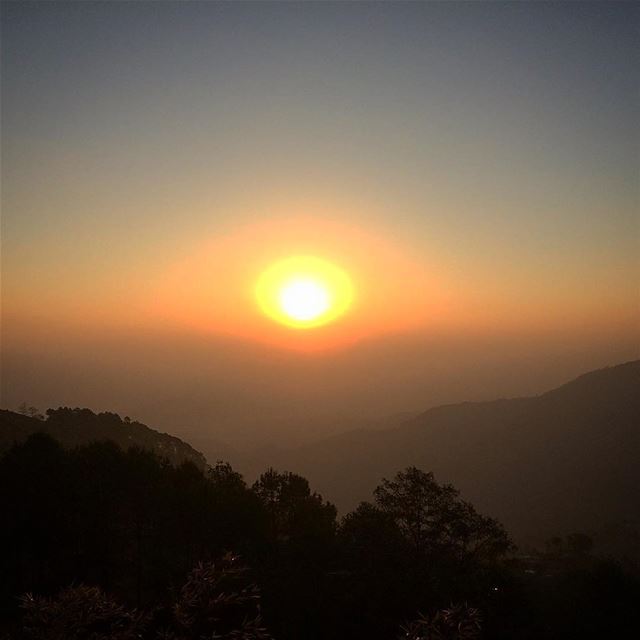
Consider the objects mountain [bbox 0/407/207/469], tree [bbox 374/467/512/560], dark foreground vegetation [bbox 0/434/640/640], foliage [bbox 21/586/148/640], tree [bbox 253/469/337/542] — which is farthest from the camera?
mountain [bbox 0/407/207/469]

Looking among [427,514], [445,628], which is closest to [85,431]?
[427,514]

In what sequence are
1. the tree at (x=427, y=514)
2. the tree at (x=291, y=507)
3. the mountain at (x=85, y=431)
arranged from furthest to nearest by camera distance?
the mountain at (x=85, y=431)
the tree at (x=291, y=507)
the tree at (x=427, y=514)

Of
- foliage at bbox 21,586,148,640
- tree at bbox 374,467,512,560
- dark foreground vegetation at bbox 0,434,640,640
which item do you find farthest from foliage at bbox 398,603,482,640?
tree at bbox 374,467,512,560

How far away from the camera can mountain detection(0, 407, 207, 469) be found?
67.9 m

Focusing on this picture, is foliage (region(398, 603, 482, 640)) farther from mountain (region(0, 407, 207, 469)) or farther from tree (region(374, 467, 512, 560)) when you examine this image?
mountain (region(0, 407, 207, 469))

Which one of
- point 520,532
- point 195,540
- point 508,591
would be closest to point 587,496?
point 520,532

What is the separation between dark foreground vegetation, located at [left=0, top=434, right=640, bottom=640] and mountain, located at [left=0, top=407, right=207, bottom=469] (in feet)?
91.2

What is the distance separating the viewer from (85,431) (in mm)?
77312

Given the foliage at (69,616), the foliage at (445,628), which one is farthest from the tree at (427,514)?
the foliage at (69,616)

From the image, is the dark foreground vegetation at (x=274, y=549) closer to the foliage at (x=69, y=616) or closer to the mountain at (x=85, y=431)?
the foliage at (x=69, y=616)

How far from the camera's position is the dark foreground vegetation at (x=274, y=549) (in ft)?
89.3

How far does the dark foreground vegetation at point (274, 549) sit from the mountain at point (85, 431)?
27787 millimetres

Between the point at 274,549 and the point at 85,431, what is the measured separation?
187 ft

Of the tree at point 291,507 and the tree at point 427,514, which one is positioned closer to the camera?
the tree at point 427,514
